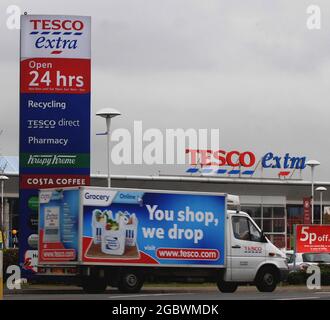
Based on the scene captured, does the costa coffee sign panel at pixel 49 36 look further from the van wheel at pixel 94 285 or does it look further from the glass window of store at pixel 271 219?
the glass window of store at pixel 271 219

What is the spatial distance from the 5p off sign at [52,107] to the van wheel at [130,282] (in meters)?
5.00

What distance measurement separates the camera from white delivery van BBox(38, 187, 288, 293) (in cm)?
2719

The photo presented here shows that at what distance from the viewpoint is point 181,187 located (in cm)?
7900

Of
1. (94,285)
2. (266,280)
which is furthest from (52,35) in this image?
(266,280)

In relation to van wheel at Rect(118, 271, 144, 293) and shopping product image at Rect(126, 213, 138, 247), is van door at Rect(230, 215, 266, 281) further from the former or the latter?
shopping product image at Rect(126, 213, 138, 247)

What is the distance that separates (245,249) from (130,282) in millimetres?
3598

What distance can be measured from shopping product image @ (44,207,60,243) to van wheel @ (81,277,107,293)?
4.77 feet

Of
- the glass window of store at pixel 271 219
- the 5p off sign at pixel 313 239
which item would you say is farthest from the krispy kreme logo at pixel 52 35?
the glass window of store at pixel 271 219

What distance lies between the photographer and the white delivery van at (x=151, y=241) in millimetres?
27188

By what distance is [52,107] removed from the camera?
32.1 m
